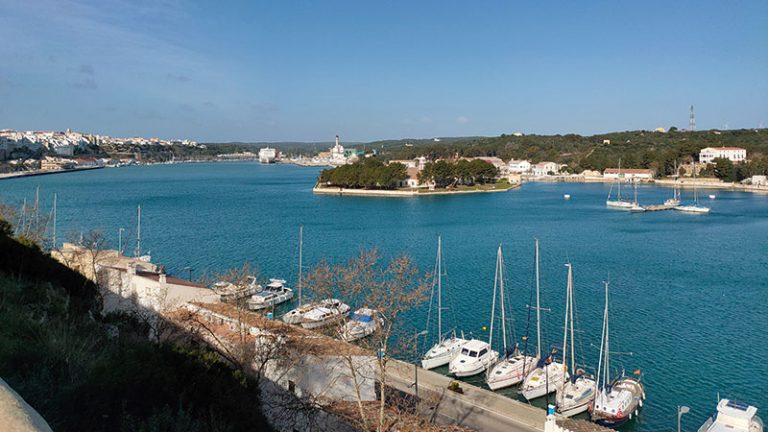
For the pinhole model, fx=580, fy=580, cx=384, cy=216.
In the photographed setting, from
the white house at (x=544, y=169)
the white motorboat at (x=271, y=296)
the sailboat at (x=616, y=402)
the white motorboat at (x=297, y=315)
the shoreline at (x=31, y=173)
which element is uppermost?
the white house at (x=544, y=169)

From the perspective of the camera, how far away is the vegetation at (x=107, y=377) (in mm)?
4031

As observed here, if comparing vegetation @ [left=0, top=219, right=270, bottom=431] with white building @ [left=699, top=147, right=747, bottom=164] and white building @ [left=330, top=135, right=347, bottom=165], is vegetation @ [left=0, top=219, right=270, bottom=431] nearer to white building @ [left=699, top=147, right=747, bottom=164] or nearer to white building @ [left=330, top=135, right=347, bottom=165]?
white building @ [left=699, top=147, right=747, bottom=164]

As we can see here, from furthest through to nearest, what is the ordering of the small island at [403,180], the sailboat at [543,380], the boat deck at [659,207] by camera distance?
the small island at [403,180] < the boat deck at [659,207] < the sailboat at [543,380]

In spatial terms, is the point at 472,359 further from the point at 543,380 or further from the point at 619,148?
the point at 619,148

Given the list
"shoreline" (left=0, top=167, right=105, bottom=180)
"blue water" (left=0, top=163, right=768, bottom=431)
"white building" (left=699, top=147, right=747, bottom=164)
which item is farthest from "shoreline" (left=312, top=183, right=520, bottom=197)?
"shoreline" (left=0, top=167, right=105, bottom=180)

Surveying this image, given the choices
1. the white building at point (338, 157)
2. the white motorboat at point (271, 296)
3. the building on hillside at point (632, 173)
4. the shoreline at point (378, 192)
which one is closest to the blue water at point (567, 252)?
the white motorboat at point (271, 296)

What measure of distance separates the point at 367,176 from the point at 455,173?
8.08m

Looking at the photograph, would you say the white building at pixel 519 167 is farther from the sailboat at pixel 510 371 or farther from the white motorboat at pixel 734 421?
the white motorboat at pixel 734 421

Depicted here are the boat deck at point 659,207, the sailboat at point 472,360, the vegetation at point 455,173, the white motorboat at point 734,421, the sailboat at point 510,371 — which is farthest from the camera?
the vegetation at point 455,173

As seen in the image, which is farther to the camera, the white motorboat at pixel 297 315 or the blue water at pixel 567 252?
the white motorboat at pixel 297 315

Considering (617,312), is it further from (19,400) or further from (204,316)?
(19,400)

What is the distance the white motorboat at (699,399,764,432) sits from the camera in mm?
8008

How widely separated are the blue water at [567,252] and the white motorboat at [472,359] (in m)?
1.64

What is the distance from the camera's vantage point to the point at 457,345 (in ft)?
36.7
